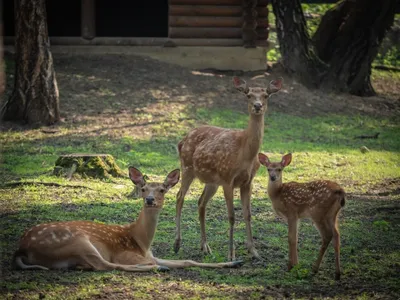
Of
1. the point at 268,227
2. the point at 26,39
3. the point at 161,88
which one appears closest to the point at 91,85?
the point at 161,88

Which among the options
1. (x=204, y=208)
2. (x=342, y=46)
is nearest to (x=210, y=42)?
(x=342, y=46)

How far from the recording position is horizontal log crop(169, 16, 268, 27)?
69.5 feet

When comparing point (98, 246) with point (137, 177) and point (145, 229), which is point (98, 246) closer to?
point (145, 229)

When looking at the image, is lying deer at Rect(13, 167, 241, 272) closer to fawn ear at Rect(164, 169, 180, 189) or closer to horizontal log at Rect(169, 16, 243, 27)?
fawn ear at Rect(164, 169, 180, 189)

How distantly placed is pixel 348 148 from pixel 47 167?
6.64m

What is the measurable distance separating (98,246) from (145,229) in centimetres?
68

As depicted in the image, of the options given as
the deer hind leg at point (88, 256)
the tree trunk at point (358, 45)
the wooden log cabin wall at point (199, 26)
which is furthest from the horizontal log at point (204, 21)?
the deer hind leg at point (88, 256)

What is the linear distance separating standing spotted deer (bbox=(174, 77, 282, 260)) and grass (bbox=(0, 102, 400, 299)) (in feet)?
1.41

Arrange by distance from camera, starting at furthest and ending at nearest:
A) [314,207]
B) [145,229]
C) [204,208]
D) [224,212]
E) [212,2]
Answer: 1. [212,2]
2. [224,212]
3. [204,208]
4. [145,229]
5. [314,207]

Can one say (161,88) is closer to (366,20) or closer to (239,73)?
(239,73)

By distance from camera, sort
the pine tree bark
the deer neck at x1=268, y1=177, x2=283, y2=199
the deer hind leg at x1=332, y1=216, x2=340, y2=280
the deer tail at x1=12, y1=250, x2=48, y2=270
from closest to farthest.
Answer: the deer tail at x1=12, y1=250, x2=48, y2=270 → the deer hind leg at x1=332, y1=216, x2=340, y2=280 → the deer neck at x1=268, y1=177, x2=283, y2=199 → the pine tree bark

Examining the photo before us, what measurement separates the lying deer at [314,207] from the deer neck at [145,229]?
52.2 inches

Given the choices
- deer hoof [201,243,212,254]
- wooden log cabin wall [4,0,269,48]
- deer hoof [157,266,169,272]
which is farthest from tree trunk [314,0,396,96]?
deer hoof [157,266,169,272]

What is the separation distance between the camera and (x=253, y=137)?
917 cm
